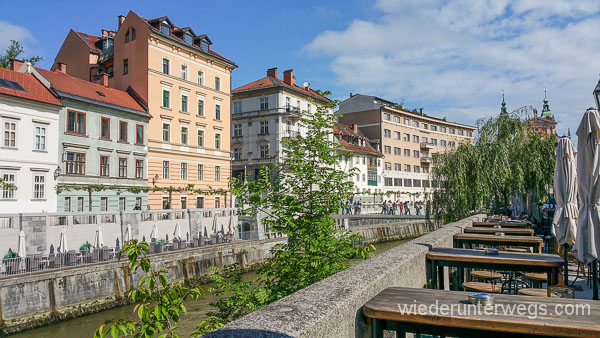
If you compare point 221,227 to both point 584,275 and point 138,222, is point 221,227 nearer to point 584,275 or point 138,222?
point 138,222

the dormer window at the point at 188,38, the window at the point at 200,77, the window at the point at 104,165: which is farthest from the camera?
the window at the point at 200,77

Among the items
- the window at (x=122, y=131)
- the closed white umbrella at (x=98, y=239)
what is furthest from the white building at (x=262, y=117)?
the closed white umbrella at (x=98, y=239)

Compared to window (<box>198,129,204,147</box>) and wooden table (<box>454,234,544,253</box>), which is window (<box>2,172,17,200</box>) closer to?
window (<box>198,129,204,147</box>)

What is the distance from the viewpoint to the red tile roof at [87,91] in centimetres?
3100

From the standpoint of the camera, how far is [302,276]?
726 centimetres

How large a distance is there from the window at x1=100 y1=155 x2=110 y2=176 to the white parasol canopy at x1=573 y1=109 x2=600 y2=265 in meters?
31.3

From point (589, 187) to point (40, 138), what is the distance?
29486 mm

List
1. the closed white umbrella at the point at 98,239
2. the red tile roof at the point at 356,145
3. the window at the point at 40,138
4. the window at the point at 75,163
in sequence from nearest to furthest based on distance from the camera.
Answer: the closed white umbrella at the point at 98,239
the window at the point at 40,138
the window at the point at 75,163
the red tile roof at the point at 356,145

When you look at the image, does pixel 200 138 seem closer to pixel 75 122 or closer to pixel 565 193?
pixel 75 122

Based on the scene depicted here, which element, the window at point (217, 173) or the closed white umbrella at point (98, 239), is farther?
the window at point (217, 173)

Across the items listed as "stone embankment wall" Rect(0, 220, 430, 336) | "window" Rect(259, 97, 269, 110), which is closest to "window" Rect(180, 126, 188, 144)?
"window" Rect(259, 97, 269, 110)

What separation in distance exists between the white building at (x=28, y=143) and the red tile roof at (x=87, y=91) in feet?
5.20

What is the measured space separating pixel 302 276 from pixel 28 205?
25.2 metres

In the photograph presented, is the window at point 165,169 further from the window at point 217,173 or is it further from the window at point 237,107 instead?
the window at point 237,107
